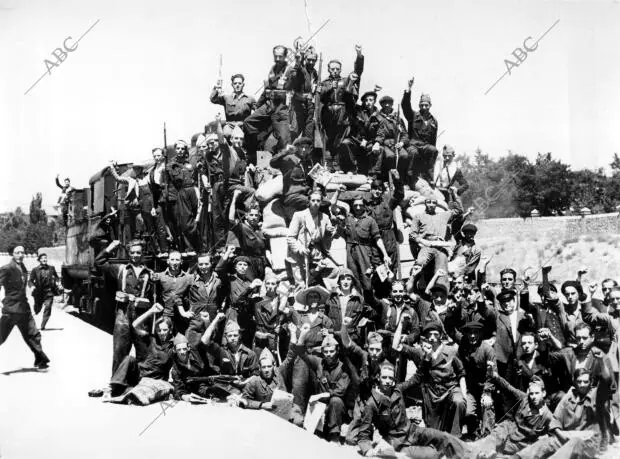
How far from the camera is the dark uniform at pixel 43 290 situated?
1181 centimetres

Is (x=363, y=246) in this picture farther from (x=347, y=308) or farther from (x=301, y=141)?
(x=301, y=141)

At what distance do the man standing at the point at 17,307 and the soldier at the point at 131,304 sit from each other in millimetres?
1199

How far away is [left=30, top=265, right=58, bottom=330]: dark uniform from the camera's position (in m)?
11.8

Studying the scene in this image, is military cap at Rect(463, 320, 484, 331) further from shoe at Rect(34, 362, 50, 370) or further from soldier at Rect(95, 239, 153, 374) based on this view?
shoe at Rect(34, 362, 50, 370)

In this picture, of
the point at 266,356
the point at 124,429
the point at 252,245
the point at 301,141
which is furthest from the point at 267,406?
the point at 301,141

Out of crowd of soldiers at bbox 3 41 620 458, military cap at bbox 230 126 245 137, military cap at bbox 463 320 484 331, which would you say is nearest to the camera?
crowd of soldiers at bbox 3 41 620 458

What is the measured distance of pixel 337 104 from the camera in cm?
1153

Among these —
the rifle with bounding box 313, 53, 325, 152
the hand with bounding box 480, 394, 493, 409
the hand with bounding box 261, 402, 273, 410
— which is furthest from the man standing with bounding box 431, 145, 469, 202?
the hand with bounding box 261, 402, 273, 410

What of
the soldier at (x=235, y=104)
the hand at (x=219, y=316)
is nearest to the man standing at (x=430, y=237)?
the hand at (x=219, y=316)

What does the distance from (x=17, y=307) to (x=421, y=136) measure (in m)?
6.32

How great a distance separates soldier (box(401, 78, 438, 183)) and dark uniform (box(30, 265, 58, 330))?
19.3 feet

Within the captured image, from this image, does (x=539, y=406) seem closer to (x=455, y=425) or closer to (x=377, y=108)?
(x=455, y=425)

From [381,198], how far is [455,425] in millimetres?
3723

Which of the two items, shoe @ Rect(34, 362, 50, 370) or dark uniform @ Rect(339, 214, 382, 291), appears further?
dark uniform @ Rect(339, 214, 382, 291)
